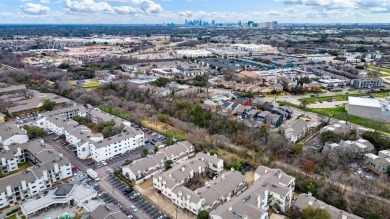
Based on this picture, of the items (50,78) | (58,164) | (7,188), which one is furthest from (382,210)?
(50,78)

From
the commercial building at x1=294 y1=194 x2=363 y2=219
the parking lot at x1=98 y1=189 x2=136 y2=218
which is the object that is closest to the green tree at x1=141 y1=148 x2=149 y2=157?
the parking lot at x1=98 y1=189 x2=136 y2=218

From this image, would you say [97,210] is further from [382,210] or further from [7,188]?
[382,210]

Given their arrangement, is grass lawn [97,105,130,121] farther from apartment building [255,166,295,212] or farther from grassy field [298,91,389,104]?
grassy field [298,91,389,104]

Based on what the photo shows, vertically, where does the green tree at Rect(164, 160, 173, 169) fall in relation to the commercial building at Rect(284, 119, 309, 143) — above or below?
below

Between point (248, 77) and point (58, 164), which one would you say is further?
point (248, 77)

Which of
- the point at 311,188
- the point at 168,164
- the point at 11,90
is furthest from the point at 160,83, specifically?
the point at 311,188
